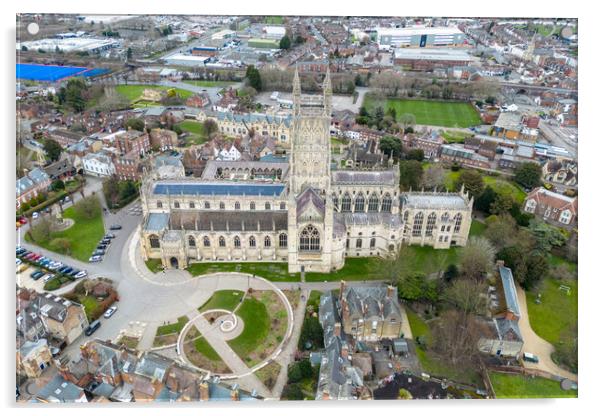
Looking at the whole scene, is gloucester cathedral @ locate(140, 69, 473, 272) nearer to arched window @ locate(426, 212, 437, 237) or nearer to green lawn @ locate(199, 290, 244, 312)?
arched window @ locate(426, 212, 437, 237)

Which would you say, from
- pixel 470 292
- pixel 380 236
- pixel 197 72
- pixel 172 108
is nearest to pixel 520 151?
pixel 380 236

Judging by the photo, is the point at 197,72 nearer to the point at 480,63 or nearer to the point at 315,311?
the point at 480,63

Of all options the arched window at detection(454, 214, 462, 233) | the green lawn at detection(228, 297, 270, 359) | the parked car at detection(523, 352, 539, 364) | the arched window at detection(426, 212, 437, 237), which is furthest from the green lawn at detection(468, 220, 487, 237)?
the green lawn at detection(228, 297, 270, 359)

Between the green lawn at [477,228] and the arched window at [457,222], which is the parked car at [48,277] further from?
the green lawn at [477,228]

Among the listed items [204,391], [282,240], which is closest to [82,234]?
[282,240]

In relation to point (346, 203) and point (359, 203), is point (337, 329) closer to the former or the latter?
point (346, 203)

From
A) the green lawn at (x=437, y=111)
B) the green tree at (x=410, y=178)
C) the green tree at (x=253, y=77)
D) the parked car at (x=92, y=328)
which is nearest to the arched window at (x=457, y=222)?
the green tree at (x=410, y=178)
